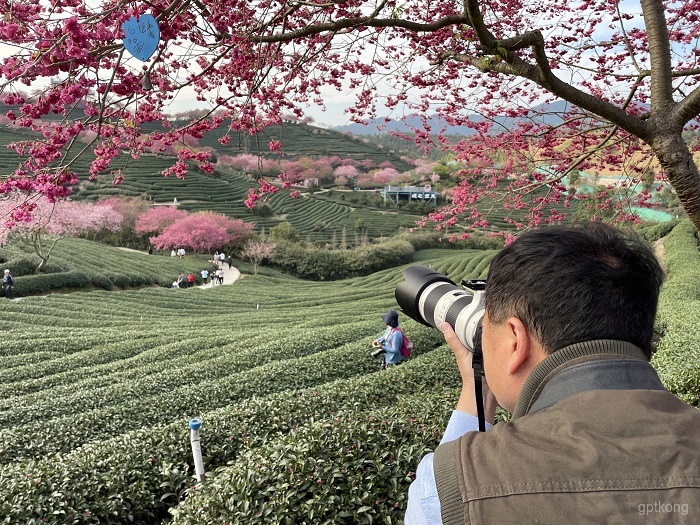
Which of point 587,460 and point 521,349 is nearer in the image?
point 587,460

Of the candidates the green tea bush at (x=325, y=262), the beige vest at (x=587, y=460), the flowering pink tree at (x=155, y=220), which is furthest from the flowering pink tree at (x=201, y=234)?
the beige vest at (x=587, y=460)

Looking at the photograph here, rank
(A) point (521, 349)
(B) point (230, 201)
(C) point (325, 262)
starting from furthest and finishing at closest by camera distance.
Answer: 1. (B) point (230, 201)
2. (C) point (325, 262)
3. (A) point (521, 349)

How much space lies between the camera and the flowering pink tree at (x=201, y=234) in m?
32.3

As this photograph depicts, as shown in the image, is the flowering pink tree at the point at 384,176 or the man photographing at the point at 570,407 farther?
the flowering pink tree at the point at 384,176

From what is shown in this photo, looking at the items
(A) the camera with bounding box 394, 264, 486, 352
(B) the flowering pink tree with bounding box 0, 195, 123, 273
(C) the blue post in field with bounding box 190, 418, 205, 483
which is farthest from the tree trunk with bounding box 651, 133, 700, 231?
(B) the flowering pink tree with bounding box 0, 195, 123, 273

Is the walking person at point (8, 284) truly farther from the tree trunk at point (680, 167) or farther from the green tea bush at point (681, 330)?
the tree trunk at point (680, 167)

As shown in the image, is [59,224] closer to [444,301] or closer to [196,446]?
[196,446]

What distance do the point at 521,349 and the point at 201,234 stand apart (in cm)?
3361

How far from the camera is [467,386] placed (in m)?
1.14

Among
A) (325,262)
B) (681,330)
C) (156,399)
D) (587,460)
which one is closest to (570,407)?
(587,460)

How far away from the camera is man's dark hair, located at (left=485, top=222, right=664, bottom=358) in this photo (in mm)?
840

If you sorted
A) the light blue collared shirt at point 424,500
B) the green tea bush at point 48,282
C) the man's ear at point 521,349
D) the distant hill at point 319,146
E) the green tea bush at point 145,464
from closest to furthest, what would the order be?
the light blue collared shirt at point 424,500, the man's ear at point 521,349, the green tea bush at point 145,464, the green tea bush at point 48,282, the distant hill at point 319,146

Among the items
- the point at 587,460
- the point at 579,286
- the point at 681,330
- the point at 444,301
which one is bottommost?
the point at 681,330

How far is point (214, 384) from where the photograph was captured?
225 inches
